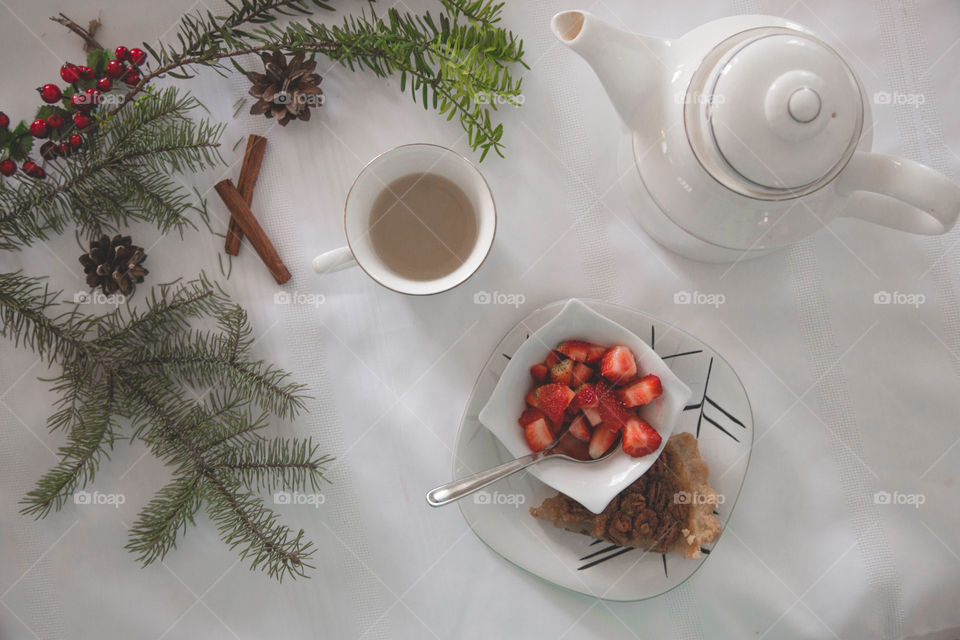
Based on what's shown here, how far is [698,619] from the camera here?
811 mm

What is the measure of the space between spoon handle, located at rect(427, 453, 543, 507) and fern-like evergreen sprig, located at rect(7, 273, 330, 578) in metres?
0.17

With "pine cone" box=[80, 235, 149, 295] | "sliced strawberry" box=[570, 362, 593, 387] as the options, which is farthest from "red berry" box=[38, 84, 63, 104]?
"sliced strawberry" box=[570, 362, 593, 387]

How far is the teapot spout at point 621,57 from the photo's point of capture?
0.58m

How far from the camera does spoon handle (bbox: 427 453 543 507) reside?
0.70 m

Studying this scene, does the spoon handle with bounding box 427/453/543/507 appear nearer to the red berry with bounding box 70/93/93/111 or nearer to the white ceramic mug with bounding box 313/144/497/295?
the white ceramic mug with bounding box 313/144/497/295

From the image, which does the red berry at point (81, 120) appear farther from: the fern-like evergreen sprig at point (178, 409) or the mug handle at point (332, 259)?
the mug handle at point (332, 259)

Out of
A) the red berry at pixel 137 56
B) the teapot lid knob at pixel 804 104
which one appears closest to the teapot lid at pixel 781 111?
the teapot lid knob at pixel 804 104

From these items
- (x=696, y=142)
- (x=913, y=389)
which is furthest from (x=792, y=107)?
(x=913, y=389)

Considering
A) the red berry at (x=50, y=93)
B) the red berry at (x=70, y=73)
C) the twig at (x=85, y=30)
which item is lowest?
the red berry at (x=50, y=93)

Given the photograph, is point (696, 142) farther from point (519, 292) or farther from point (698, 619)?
point (698, 619)

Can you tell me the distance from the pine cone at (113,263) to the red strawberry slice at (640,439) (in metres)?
0.64

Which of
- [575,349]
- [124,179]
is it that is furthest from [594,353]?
[124,179]

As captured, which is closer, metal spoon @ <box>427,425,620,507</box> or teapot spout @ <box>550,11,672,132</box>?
teapot spout @ <box>550,11,672,132</box>

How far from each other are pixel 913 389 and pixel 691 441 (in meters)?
0.32
